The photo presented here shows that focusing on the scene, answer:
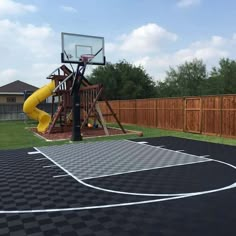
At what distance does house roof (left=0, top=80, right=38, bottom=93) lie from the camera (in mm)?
36438

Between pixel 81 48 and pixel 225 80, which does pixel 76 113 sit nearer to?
pixel 81 48

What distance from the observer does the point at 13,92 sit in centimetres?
3569

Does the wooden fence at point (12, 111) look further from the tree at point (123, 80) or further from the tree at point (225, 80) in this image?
the tree at point (225, 80)

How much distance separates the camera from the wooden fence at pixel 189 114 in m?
11.5

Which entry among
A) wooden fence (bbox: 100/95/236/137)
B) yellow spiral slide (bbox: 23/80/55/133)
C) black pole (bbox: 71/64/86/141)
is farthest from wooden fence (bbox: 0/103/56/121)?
black pole (bbox: 71/64/86/141)

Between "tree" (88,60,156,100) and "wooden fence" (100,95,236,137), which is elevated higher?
"tree" (88,60,156,100)

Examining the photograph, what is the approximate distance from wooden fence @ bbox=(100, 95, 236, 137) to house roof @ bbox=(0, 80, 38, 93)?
21434 millimetres

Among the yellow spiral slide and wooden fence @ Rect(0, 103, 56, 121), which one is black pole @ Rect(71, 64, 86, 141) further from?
wooden fence @ Rect(0, 103, 56, 121)

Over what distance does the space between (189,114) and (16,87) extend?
29.8 metres

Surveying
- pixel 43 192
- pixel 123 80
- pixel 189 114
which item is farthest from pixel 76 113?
pixel 123 80

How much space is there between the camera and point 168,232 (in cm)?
322

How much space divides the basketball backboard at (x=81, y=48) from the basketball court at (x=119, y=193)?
5.49 m

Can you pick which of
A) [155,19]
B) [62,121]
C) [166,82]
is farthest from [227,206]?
[166,82]

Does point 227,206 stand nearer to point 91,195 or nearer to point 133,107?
point 91,195
